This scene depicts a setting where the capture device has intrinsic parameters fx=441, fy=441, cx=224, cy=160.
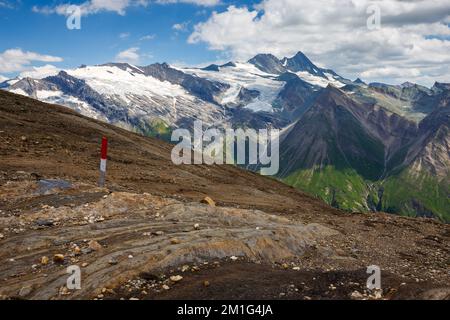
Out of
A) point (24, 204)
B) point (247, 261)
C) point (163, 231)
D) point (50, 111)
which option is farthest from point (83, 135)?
point (247, 261)

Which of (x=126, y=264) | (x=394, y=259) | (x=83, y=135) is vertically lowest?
(x=394, y=259)

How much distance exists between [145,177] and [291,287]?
2432 cm

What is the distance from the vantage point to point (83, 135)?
2008 inches

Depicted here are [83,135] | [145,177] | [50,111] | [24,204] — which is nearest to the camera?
[24,204]

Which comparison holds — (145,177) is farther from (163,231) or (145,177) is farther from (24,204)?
(163,231)

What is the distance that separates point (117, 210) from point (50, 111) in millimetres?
42780

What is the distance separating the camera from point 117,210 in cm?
2330

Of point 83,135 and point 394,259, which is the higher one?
point 83,135

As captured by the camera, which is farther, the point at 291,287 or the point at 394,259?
the point at 394,259

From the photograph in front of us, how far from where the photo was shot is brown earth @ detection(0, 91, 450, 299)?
14.4m

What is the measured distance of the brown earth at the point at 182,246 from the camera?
47.3 ft

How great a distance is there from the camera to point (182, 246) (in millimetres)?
17203
